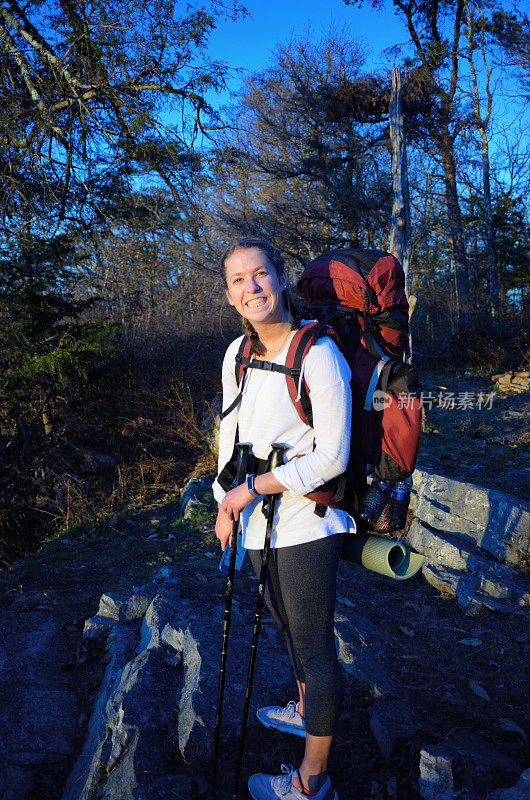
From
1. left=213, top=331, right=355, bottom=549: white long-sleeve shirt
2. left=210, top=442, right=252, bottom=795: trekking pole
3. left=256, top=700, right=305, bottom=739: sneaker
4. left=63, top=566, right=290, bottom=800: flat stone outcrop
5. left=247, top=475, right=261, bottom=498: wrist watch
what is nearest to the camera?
left=213, top=331, right=355, bottom=549: white long-sleeve shirt

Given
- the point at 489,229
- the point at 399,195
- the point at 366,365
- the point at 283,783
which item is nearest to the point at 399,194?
the point at 399,195

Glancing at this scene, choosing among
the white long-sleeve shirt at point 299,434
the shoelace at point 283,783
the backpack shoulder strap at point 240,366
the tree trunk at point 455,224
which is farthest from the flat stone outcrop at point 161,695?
the tree trunk at point 455,224

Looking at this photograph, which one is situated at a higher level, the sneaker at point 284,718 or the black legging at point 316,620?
the black legging at point 316,620

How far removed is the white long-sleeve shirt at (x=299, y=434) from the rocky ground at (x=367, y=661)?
3.61 ft

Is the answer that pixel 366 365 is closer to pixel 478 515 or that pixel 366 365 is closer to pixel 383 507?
pixel 383 507

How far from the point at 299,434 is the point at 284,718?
4.33ft

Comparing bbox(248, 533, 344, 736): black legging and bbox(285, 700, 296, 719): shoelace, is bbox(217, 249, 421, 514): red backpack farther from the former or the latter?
bbox(285, 700, 296, 719): shoelace

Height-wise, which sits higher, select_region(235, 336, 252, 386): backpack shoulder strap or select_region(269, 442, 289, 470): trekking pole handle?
select_region(235, 336, 252, 386): backpack shoulder strap

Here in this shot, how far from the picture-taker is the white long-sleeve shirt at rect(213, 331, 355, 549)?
1.63m

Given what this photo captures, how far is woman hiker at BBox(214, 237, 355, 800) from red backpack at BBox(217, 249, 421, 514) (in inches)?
2.1

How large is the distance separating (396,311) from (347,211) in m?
14.3

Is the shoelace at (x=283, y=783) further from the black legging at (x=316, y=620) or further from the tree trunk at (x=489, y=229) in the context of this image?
the tree trunk at (x=489, y=229)

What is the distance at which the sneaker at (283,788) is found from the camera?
5.82 feet

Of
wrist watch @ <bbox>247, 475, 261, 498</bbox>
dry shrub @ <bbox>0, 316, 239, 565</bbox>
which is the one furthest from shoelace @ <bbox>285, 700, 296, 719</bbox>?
dry shrub @ <bbox>0, 316, 239, 565</bbox>
